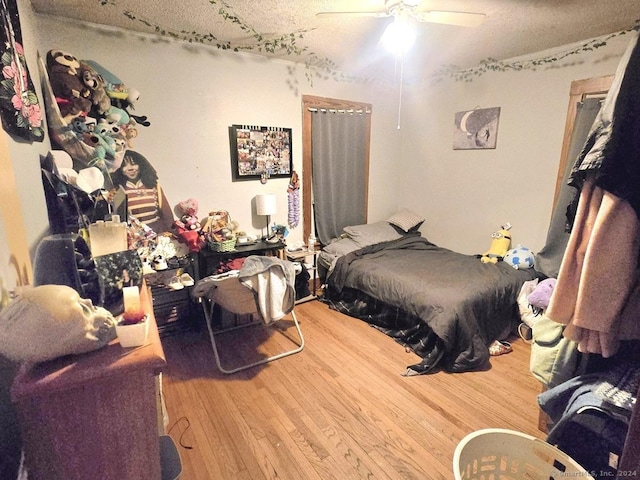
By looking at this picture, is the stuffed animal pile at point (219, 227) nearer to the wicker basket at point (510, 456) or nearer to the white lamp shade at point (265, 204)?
the white lamp shade at point (265, 204)

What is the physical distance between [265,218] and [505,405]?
2.43 m

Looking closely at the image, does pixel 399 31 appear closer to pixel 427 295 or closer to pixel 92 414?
pixel 427 295

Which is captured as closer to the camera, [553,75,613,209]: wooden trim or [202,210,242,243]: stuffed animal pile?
[553,75,613,209]: wooden trim

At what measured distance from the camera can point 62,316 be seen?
2.33 ft

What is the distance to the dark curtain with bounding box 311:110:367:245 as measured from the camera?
3.45 metres

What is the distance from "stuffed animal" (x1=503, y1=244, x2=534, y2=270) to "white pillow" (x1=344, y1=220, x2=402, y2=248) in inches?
45.4

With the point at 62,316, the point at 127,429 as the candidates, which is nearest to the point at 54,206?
the point at 62,316

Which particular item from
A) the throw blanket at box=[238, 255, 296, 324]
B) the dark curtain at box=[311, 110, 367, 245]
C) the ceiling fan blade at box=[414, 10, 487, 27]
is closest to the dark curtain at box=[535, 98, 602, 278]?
the ceiling fan blade at box=[414, 10, 487, 27]

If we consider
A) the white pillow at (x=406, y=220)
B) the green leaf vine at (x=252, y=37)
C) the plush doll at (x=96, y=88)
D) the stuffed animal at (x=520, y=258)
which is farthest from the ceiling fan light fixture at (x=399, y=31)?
the white pillow at (x=406, y=220)

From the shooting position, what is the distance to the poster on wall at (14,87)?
3.34ft

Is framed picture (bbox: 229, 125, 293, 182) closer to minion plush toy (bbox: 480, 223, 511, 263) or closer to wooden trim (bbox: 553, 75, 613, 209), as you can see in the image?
minion plush toy (bbox: 480, 223, 511, 263)

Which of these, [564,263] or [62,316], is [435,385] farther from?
[62,316]

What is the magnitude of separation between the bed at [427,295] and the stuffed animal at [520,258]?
0.24ft

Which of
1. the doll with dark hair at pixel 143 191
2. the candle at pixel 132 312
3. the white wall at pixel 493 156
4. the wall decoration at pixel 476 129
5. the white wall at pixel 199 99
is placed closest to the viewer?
the candle at pixel 132 312
